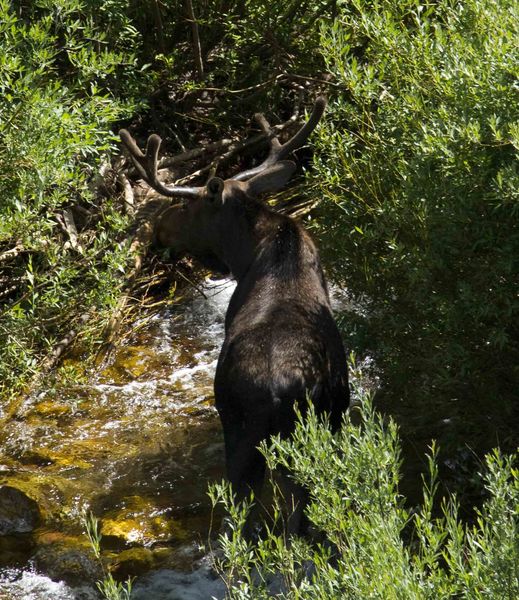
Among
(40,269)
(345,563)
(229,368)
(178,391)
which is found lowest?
(178,391)

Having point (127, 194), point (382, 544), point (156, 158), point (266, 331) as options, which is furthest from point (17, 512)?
point (127, 194)

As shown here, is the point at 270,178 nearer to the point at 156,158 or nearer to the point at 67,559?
the point at 156,158

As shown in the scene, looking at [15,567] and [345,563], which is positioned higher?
[345,563]

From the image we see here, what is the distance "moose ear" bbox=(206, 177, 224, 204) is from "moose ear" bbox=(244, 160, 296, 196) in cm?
23

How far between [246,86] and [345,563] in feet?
24.2

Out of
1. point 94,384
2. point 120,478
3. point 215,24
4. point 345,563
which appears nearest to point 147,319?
point 94,384

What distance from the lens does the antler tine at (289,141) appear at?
723 cm

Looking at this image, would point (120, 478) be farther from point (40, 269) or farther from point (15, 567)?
point (40, 269)

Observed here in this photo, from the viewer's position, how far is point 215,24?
10117mm

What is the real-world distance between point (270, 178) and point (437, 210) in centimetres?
218

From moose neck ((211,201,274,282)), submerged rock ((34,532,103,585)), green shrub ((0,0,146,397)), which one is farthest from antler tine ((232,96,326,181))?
submerged rock ((34,532,103,585))

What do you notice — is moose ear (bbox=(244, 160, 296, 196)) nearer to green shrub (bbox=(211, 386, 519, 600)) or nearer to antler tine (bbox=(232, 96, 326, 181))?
antler tine (bbox=(232, 96, 326, 181))

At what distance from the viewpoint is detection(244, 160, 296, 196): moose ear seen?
7629 mm

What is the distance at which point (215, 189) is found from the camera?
7461 mm
